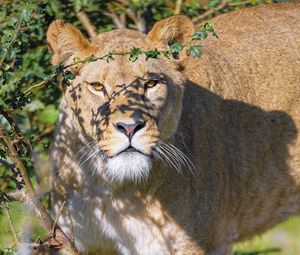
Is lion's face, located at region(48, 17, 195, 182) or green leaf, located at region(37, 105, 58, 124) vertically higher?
lion's face, located at region(48, 17, 195, 182)

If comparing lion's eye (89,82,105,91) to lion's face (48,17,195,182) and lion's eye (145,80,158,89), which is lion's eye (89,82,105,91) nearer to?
lion's face (48,17,195,182)

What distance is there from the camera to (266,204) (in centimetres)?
527

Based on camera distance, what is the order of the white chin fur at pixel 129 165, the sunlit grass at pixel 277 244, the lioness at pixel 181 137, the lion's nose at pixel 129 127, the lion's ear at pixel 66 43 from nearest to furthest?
the lion's nose at pixel 129 127, the white chin fur at pixel 129 165, the lioness at pixel 181 137, the lion's ear at pixel 66 43, the sunlit grass at pixel 277 244

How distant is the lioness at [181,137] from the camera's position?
423cm

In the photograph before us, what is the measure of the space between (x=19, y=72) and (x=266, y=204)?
1.77 metres

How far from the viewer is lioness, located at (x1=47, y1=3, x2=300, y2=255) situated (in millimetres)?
4227

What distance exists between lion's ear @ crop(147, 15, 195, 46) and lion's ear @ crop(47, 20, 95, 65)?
0.29 meters

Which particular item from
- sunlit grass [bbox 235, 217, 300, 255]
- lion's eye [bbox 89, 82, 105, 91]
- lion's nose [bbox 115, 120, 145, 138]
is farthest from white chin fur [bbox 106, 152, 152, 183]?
sunlit grass [bbox 235, 217, 300, 255]

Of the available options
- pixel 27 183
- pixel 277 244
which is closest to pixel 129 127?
pixel 27 183

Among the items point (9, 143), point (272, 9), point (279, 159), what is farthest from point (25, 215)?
point (272, 9)

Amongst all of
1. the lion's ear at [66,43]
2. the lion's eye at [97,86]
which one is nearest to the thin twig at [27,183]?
the lion's eye at [97,86]

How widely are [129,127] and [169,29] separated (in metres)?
0.71

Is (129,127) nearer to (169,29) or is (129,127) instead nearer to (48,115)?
(169,29)

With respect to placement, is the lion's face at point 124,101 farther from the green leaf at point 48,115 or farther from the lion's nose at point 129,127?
the green leaf at point 48,115
